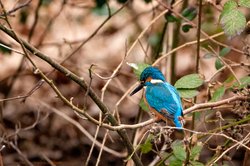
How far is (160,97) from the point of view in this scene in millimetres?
2959

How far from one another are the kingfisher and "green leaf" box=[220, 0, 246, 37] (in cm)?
37

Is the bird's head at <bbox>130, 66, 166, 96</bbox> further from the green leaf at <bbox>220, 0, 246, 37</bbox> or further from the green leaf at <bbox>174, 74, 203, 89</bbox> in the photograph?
the green leaf at <bbox>220, 0, 246, 37</bbox>

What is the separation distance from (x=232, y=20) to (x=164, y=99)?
537mm

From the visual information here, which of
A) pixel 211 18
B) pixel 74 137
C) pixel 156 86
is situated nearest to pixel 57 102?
pixel 74 137

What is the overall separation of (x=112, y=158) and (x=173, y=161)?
222 centimetres

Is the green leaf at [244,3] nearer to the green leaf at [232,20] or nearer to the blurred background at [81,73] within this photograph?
the green leaf at [232,20]

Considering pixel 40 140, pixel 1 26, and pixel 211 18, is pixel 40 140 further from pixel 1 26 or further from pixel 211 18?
pixel 1 26

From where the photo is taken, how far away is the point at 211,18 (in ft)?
14.9

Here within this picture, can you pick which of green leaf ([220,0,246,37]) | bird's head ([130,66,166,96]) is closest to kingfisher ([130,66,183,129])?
bird's head ([130,66,166,96])

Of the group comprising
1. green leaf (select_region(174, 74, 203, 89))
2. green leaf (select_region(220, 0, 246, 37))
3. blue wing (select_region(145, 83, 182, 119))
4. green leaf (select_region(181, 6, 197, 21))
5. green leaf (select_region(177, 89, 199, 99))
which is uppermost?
green leaf (select_region(220, 0, 246, 37))

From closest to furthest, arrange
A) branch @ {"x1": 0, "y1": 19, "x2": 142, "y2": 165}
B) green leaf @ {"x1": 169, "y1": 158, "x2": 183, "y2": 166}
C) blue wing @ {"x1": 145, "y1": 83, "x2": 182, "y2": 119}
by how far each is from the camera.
A: branch @ {"x1": 0, "y1": 19, "x2": 142, "y2": 165}, green leaf @ {"x1": 169, "y1": 158, "x2": 183, "y2": 166}, blue wing @ {"x1": 145, "y1": 83, "x2": 182, "y2": 119}

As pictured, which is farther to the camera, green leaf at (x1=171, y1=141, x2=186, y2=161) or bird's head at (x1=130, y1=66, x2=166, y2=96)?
bird's head at (x1=130, y1=66, x2=166, y2=96)

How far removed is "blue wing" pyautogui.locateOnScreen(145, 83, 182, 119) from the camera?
9.25ft

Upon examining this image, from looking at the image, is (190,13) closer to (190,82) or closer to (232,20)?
(190,82)
